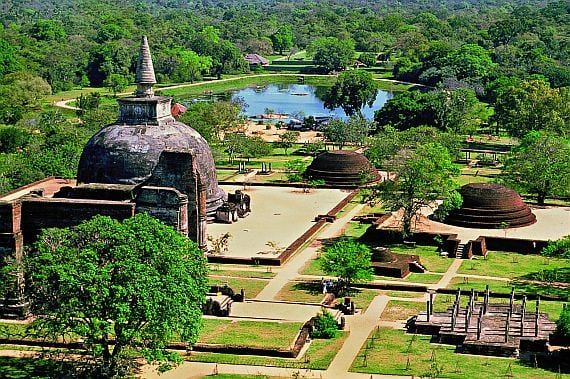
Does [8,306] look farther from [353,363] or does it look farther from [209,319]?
[353,363]

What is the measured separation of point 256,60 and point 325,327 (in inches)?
5214

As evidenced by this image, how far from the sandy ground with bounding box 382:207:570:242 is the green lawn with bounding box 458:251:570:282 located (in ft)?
10.5

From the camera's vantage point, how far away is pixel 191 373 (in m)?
33.8

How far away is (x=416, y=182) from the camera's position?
172 feet

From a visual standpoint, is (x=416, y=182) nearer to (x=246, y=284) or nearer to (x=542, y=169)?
(x=246, y=284)

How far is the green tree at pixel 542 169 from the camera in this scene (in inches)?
2397

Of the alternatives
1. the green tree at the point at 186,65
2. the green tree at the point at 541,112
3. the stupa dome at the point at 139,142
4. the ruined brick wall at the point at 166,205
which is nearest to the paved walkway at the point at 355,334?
the ruined brick wall at the point at 166,205

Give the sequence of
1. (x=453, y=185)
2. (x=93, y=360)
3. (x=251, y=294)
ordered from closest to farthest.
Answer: (x=93, y=360)
(x=251, y=294)
(x=453, y=185)

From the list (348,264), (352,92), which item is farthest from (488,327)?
(352,92)

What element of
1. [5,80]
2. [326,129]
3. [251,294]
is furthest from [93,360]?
[5,80]

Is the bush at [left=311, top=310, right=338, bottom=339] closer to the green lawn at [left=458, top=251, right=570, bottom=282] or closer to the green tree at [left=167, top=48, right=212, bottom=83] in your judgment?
the green lawn at [left=458, top=251, right=570, bottom=282]

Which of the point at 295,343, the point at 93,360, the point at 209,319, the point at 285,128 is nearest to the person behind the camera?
the point at 93,360

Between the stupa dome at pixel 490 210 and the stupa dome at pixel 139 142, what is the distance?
14.2 meters

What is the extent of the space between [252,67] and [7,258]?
420 ft
